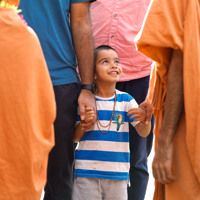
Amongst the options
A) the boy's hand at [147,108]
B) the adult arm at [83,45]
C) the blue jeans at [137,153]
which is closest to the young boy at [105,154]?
the boy's hand at [147,108]

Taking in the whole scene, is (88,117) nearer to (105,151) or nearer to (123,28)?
(105,151)

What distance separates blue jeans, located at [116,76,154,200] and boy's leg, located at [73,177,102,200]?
1.98 feet

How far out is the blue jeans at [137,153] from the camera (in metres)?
3.58

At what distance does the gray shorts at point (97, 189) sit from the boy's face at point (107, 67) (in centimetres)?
76

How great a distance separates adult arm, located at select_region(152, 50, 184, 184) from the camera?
7.04 feet

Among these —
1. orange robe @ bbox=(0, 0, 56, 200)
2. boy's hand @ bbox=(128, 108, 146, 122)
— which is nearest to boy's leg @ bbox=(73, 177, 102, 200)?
boy's hand @ bbox=(128, 108, 146, 122)

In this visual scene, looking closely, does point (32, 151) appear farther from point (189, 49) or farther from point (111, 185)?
point (111, 185)

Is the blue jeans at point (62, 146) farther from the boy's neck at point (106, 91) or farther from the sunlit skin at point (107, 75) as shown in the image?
the boy's neck at point (106, 91)

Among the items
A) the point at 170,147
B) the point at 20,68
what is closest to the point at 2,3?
the point at 20,68

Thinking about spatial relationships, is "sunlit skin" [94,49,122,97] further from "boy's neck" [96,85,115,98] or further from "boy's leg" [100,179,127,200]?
"boy's leg" [100,179,127,200]

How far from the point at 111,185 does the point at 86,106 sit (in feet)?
2.13

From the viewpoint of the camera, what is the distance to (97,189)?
305 cm

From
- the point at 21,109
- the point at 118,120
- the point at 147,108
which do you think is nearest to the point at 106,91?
the point at 118,120

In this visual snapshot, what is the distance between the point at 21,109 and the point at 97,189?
4.45 feet
